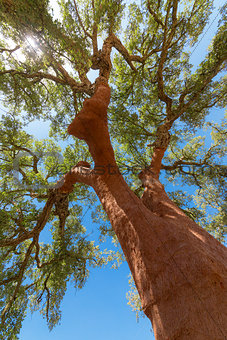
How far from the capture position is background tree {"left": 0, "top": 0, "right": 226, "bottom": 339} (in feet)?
4.74

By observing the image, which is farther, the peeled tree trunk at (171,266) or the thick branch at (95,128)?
the thick branch at (95,128)

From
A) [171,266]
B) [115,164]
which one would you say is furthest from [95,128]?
[171,266]

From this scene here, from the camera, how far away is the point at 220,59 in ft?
18.2

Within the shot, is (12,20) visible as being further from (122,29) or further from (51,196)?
(122,29)

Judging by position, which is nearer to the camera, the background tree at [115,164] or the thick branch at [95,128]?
the background tree at [115,164]

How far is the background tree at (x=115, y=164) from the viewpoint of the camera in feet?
4.74

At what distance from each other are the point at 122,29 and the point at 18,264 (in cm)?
1167

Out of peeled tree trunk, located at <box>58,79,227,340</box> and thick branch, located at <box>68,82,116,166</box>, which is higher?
thick branch, located at <box>68,82,116,166</box>

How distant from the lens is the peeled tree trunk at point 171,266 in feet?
3.58

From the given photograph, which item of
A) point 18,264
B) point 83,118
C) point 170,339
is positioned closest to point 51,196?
point 18,264

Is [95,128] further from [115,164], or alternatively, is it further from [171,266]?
[171,266]

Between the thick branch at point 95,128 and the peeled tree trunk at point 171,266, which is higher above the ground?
the thick branch at point 95,128

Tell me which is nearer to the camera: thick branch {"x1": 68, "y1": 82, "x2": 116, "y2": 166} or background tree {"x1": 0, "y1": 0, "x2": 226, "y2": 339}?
background tree {"x1": 0, "y1": 0, "x2": 226, "y2": 339}

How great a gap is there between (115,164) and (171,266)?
2.14m
